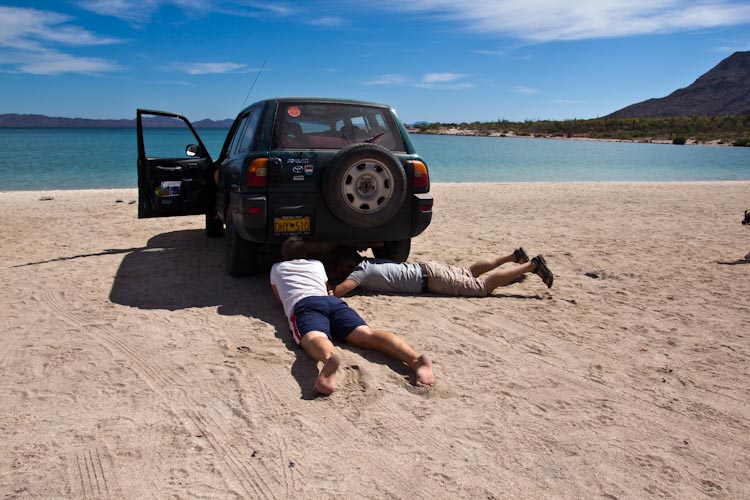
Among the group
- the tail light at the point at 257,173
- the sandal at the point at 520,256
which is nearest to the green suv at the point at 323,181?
the tail light at the point at 257,173

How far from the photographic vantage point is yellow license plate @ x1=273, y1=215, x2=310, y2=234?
5.41m

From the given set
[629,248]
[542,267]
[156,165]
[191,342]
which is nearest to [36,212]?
[156,165]

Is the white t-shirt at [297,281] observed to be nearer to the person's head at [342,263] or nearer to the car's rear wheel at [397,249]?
the person's head at [342,263]

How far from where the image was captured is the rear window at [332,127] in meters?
5.63

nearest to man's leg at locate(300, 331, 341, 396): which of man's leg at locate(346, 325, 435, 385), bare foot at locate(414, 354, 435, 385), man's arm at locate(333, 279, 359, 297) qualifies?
man's leg at locate(346, 325, 435, 385)

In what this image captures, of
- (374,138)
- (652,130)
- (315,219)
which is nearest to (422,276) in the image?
(315,219)

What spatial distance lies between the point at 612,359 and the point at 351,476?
243 centimetres

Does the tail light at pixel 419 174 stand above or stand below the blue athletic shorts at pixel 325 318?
above

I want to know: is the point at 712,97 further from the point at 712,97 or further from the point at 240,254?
the point at 240,254

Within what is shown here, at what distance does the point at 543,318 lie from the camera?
514 centimetres

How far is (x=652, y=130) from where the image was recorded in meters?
80.6

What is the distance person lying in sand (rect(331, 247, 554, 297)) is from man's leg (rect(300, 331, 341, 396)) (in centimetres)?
151

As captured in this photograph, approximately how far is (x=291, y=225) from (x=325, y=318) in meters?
1.44

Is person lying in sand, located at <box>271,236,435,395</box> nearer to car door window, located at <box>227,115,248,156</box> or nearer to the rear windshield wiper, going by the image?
the rear windshield wiper
